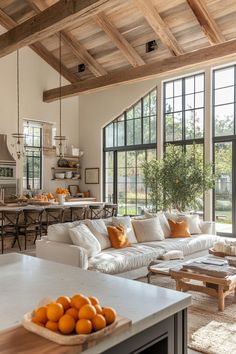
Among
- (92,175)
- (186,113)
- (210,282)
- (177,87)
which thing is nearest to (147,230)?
(210,282)

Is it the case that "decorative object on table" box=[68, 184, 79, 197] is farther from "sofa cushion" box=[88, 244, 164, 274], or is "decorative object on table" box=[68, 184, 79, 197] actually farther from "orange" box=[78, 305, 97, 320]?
"orange" box=[78, 305, 97, 320]

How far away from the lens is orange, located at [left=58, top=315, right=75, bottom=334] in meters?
1.04

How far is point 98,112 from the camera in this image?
36.1 feet

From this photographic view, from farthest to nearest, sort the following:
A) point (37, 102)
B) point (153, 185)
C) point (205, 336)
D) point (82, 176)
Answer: point (82, 176)
point (37, 102)
point (153, 185)
point (205, 336)

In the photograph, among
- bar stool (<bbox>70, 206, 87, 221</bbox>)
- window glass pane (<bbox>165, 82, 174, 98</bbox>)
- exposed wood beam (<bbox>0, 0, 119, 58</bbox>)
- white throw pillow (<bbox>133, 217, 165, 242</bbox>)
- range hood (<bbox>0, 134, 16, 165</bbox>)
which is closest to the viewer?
exposed wood beam (<bbox>0, 0, 119, 58</bbox>)

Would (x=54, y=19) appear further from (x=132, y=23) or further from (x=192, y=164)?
(x=192, y=164)

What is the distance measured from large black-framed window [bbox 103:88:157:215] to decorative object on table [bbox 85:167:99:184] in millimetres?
281

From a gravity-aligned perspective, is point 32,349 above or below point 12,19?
below

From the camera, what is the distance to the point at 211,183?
7.64 metres

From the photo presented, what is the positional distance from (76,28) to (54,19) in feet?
12.0

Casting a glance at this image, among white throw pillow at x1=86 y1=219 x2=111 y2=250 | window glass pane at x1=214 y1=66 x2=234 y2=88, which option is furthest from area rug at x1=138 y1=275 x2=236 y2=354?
window glass pane at x1=214 y1=66 x2=234 y2=88

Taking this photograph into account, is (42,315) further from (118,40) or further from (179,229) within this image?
(118,40)

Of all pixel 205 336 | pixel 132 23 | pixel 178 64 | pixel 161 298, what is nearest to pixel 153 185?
pixel 178 64

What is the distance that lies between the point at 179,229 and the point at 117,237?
56.4 inches
